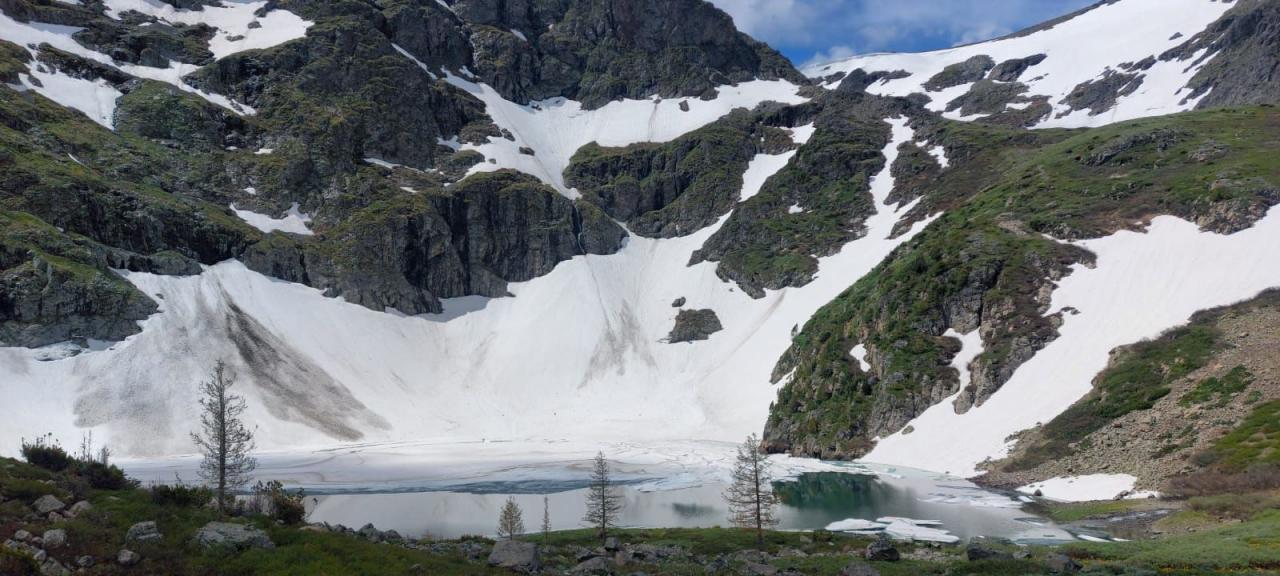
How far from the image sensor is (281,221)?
160 metres

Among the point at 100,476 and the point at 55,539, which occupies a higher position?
the point at 100,476

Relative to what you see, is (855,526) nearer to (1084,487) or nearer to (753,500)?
(753,500)

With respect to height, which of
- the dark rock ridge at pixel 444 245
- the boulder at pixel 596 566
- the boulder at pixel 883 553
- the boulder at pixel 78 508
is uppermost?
the dark rock ridge at pixel 444 245

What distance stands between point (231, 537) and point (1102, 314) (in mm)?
84290

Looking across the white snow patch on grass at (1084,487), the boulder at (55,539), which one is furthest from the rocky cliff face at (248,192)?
the white snow patch on grass at (1084,487)

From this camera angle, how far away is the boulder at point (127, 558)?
62.4 feet

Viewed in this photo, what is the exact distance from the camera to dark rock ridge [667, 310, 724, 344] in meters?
159

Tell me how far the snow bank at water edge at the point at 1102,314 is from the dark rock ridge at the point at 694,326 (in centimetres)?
7631

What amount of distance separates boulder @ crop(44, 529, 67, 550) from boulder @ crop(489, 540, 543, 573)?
44.3 feet

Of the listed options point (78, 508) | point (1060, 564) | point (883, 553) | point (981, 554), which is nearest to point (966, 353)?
point (883, 553)

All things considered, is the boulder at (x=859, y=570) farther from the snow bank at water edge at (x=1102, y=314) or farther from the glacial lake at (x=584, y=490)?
the snow bank at water edge at (x=1102, y=314)

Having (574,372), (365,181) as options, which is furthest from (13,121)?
(574,372)

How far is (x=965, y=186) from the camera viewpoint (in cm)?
14438

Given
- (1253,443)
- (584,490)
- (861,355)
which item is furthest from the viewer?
(861,355)
